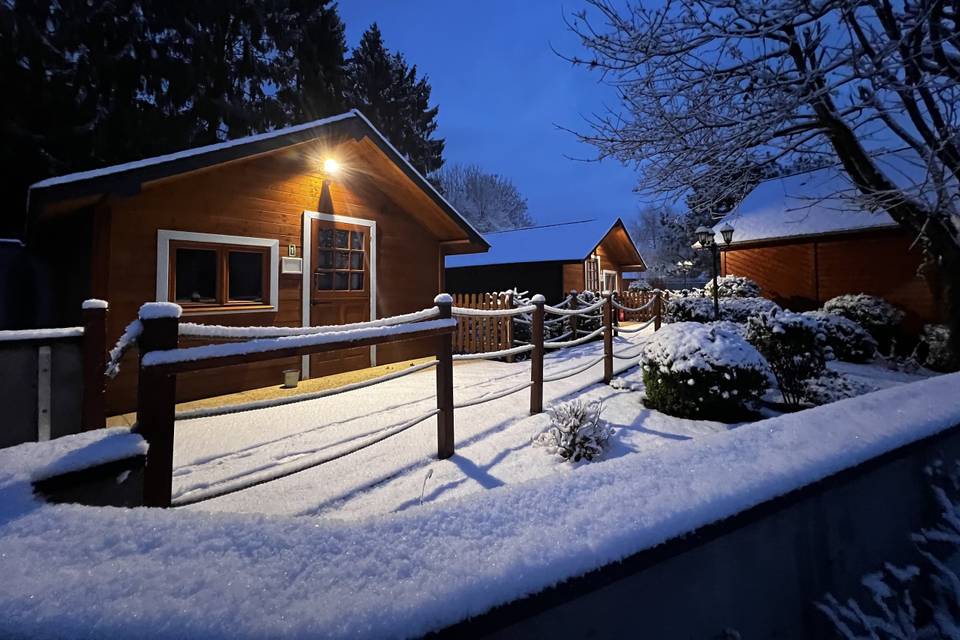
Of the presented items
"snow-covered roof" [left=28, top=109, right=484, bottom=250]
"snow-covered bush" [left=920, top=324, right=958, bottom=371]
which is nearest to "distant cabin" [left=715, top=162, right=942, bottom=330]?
"snow-covered bush" [left=920, top=324, right=958, bottom=371]

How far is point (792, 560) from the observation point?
4.52 feet

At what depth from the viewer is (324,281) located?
811 cm

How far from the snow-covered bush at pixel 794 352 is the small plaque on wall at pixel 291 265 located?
7.61 m

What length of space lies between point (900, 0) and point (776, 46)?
178cm

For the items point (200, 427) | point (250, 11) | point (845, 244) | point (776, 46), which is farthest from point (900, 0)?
point (250, 11)

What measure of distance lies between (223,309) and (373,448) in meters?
4.13

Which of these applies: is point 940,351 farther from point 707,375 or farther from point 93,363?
point 93,363

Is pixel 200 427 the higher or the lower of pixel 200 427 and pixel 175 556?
the lower

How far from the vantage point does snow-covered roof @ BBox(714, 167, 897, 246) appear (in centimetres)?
1234

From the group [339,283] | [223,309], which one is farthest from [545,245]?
[223,309]

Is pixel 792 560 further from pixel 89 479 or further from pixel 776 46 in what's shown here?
pixel 776 46

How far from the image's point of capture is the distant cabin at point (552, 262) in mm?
18453

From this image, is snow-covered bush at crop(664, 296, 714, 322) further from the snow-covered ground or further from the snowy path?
the snowy path

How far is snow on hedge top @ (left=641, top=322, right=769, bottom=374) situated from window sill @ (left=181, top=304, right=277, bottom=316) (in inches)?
232
